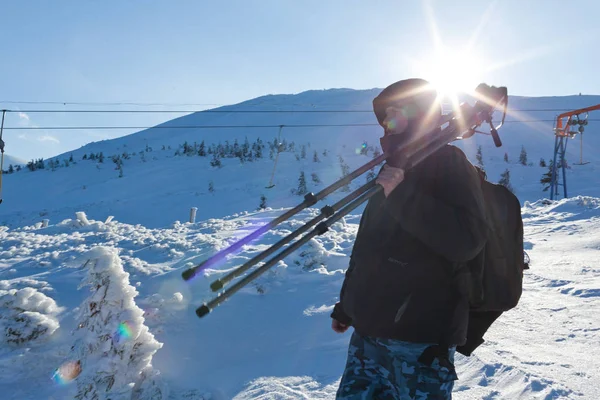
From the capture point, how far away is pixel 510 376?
143 inches

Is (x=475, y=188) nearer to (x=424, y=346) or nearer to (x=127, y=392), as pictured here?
(x=424, y=346)

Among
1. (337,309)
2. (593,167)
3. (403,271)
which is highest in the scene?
(403,271)

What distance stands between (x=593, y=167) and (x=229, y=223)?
4582cm

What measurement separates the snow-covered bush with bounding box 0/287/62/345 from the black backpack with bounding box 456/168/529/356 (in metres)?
5.35

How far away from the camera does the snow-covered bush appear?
5.20 meters

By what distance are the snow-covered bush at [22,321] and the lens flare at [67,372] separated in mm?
925

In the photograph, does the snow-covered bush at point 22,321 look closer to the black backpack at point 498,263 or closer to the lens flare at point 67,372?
the lens flare at point 67,372

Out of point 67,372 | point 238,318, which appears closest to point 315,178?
point 238,318

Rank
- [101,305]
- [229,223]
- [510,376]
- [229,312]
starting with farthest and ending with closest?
1. [229,223]
2. [229,312]
3. [101,305]
4. [510,376]

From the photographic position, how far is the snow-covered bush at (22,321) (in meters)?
5.20

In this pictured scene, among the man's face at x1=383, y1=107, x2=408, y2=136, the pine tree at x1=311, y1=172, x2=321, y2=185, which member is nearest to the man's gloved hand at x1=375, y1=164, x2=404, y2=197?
the man's face at x1=383, y1=107, x2=408, y2=136

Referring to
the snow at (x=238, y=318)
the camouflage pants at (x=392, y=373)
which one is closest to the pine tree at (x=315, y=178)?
the snow at (x=238, y=318)

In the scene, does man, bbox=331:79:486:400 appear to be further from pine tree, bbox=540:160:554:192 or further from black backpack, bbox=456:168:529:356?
pine tree, bbox=540:160:554:192

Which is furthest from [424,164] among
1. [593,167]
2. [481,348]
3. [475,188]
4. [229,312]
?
[593,167]
